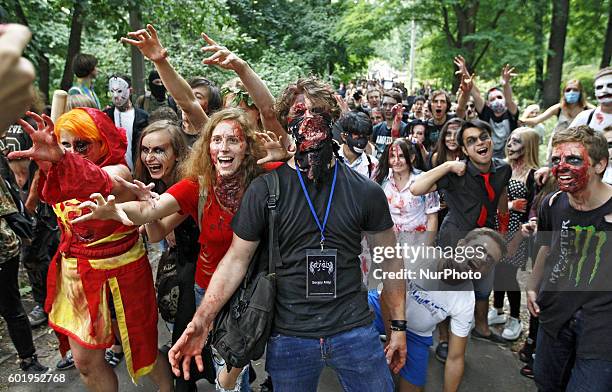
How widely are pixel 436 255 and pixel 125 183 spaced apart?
7.23ft

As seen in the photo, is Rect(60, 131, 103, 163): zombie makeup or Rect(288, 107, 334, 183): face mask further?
Rect(60, 131, 103, 163): zombie makeup

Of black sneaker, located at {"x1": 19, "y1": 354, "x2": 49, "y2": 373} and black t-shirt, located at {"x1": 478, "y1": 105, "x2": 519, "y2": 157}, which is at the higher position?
black t-shirt, located at {"x1": 478, "y1": 105, "x2": 519, "y2": 157}

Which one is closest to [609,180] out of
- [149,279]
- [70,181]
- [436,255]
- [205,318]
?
[436,255]

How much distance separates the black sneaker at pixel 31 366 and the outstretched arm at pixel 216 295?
2124 millimetres

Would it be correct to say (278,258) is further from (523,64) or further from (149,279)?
(523,64)

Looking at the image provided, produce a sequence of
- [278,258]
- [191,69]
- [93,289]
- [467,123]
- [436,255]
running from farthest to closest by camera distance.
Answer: [191,69] < [467,123] < [436,255] < [93,289] < [278,258]

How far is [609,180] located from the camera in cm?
355

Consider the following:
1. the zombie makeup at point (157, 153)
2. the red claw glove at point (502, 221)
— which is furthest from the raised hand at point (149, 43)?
the red claw glove at point (502, 221)

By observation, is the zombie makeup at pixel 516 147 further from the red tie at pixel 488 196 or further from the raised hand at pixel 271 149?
the raised hand at pixel 271 149

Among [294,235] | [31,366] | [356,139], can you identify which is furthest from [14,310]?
[356,139]

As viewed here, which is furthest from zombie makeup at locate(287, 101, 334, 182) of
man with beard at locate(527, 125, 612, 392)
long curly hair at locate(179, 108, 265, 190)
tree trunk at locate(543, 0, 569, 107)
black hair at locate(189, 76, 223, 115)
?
tree trunk at locate(543, 0, 569, 107)

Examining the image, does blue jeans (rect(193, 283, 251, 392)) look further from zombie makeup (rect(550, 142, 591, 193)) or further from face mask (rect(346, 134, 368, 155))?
zombie makeup (rect(550, 142, 591, 193))

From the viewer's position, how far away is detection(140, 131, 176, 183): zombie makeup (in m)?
3.18

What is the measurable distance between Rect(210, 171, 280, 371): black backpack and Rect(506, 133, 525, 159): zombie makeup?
2.84m
